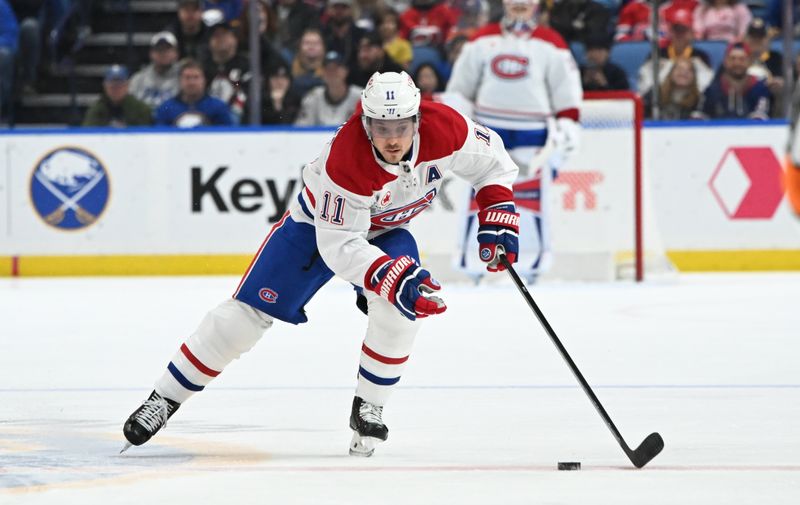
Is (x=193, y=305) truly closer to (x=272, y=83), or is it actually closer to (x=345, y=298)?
(x=345, y=298)

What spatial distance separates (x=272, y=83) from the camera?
1049 centimetres

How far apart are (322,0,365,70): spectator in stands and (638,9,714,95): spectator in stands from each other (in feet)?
6.44

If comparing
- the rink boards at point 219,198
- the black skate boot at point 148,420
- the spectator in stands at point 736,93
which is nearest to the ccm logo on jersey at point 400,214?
the black skate boot at point 148,420

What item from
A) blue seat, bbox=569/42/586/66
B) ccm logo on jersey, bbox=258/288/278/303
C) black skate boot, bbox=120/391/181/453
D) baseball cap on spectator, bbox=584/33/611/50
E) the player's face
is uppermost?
the player's face

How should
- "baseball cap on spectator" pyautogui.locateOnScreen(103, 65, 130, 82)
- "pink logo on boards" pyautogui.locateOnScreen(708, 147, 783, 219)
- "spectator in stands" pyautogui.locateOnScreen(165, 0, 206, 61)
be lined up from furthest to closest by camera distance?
"spectator in stands" pyautogui.locateOnScreen(165, 0, 206, 61) → "baseball cap on spectator" pyautogui.locateOnScreen(103, 65, 130, 82) → "pink logo on boards" pyautogui.locateOnScreen(708, 147, 783, 219)

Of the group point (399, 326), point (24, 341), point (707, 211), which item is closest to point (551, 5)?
point (707, 211)

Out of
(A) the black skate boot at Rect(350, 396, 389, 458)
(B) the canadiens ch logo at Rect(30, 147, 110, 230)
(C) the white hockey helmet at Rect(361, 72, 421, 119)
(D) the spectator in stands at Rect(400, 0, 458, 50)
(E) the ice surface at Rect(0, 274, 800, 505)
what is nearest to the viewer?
(E) the ice surface at Rect(0, 274, 800, 505)

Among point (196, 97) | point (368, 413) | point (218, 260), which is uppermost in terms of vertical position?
point (368, 413)

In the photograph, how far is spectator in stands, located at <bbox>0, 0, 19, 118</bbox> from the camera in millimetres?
10906

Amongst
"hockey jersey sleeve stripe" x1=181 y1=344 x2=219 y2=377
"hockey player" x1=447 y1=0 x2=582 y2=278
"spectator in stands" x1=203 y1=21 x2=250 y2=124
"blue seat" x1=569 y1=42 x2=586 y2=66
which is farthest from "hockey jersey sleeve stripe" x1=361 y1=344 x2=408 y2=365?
"blue seat" x1=569 y1=42 x2=586 y2=66

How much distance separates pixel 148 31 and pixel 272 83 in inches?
77.9

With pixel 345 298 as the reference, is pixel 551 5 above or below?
above

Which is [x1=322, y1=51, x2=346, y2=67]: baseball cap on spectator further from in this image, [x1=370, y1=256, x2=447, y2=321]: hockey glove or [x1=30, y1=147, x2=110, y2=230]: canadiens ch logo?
[x1=370, y1=256, x2=447, y2=321]: hockey glove

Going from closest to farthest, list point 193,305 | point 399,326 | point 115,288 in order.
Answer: point 399,326, point 193,305, point 115,288
